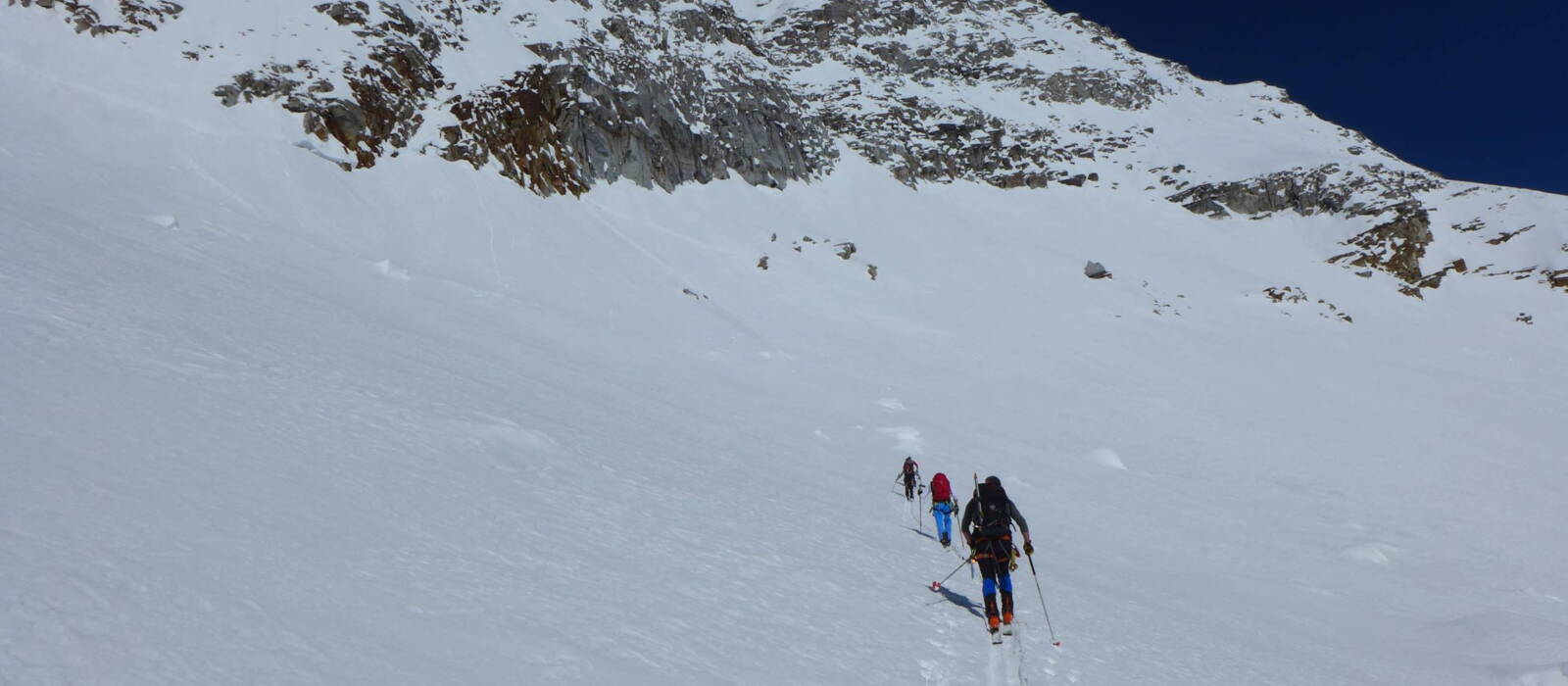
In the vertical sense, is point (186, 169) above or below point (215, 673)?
above

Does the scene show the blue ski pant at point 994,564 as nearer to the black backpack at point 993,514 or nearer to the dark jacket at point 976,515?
the black backpack at point 993,514

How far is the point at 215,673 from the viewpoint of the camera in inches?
143

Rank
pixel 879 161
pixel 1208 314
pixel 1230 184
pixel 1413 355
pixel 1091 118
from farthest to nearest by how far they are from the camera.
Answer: pixel 1091 118, pixel 1230 184, pixel 879 161, pixel 1208 314, pixel 1413 355

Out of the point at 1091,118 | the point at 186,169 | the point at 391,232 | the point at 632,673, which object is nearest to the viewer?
the point at 632,673

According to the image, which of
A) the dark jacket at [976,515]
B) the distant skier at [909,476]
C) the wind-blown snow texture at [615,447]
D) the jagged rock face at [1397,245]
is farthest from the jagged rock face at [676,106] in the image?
the jagged rock face at [1397,245]

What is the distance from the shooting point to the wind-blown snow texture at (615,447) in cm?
500

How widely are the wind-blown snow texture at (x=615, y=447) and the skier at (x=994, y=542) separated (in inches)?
15.9

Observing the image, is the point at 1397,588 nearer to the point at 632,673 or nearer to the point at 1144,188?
the point at 632,673

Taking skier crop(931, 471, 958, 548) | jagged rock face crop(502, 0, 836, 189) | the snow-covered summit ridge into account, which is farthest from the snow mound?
jagged rock face crop(502, 0, 836, 189)

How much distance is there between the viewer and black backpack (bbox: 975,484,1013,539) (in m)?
8.38

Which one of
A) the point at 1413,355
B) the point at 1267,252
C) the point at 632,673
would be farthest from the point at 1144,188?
the point at 632,673

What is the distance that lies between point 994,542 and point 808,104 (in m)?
71.7

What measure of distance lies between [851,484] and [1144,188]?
2788 inches

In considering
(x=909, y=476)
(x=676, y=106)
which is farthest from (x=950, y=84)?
(x=909, y=476)
